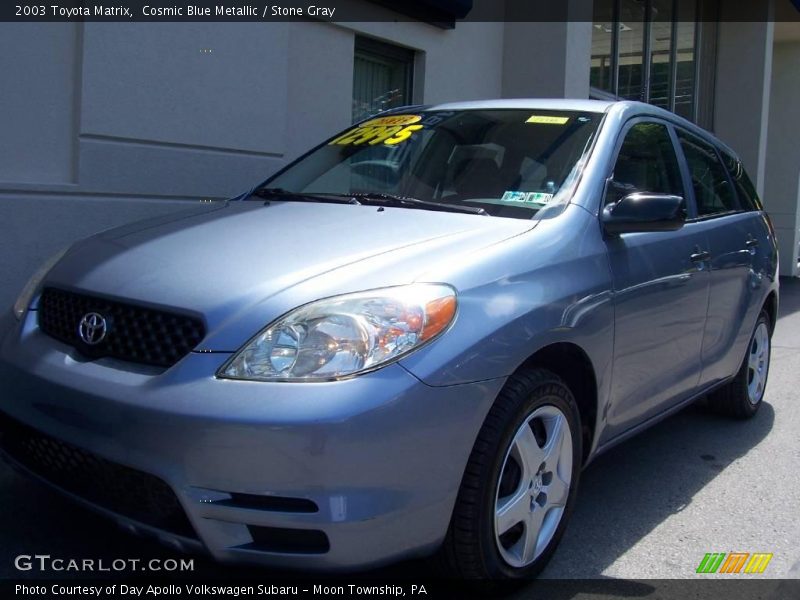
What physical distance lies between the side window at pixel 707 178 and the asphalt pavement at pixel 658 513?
1.30 m


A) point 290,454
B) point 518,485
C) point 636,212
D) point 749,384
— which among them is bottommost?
point 749,384

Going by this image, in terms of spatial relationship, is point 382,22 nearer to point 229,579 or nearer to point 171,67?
point 171,67

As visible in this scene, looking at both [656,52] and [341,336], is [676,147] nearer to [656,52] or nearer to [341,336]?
[341,336]

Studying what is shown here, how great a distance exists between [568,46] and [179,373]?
8482 mm

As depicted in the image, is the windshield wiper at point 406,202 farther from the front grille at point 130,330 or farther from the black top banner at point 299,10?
the black top banner at point 299,10

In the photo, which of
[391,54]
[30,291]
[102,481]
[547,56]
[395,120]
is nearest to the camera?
[102,481]

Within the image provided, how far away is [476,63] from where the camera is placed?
9758mm

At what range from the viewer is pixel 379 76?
28.4 ft

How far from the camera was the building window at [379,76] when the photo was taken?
8.27m

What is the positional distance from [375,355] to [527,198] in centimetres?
125

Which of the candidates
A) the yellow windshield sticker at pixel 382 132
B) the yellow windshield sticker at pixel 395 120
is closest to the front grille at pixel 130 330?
the yellow windshield sticker at pixel 382 132

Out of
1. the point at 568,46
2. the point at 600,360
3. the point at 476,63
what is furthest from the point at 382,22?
the point at 600,360

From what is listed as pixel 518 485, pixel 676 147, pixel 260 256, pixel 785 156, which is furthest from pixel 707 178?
pixel 785 156

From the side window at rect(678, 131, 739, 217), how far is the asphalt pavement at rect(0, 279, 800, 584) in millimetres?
1303
